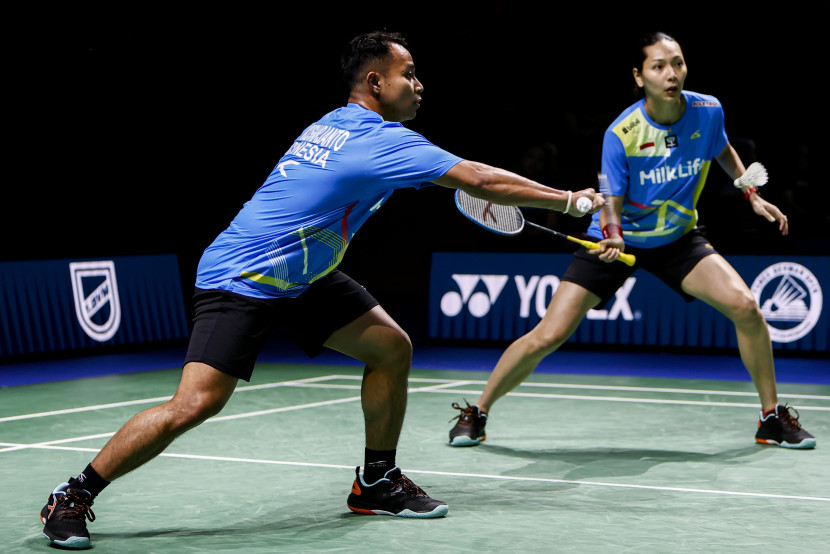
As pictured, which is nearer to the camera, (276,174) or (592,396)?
(276,174)

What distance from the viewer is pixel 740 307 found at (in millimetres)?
5867

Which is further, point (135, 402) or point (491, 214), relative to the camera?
point (135, 402)

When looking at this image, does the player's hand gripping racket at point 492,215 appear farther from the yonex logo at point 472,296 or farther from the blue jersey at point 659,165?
the yonex logo at point 472,296

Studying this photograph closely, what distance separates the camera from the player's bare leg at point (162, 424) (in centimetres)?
406

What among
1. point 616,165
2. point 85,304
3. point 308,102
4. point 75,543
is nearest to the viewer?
point 75,543

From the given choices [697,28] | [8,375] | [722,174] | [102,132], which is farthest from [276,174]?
[697,28]

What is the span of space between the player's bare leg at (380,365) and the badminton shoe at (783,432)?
7.51 ft

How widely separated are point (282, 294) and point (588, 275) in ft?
7.00

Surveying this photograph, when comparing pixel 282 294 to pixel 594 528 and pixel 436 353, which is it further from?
pixel 436 353

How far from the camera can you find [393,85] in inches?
177

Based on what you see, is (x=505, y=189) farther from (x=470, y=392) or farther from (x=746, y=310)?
(x=470, y=392)

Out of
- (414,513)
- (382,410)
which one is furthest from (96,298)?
(414,513)

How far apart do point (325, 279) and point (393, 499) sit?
34.2 inches

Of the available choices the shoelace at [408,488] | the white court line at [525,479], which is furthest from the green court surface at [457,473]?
the shoelace at [408,488]
